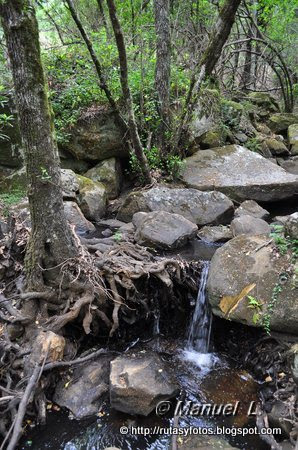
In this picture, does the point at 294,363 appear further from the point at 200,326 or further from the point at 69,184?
the point at 69,184

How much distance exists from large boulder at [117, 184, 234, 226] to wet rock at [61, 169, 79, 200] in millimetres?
1141

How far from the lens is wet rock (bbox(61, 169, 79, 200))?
7.82 metres

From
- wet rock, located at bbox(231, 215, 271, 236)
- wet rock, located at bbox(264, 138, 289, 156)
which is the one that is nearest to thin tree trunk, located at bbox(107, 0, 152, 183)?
wet rock, located at bbox(231, 215, 271, 236)

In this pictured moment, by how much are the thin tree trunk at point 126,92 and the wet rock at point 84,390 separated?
504 cm

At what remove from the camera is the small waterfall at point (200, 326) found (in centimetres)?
521

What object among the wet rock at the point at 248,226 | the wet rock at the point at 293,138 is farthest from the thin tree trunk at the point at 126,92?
the wet rock at the point at 293,138

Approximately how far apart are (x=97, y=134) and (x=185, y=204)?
310cm

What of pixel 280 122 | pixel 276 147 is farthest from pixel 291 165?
pixel 280 122

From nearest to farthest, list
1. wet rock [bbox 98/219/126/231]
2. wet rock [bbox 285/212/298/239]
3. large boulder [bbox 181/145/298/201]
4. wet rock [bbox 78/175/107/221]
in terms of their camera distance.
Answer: wet rock [bbox 285/212/298/239] < wet rock [bbox 98/219/126/231] < wet rock [bbox 78/175/107/221] < large boulder [bbox 181/145/298/201]

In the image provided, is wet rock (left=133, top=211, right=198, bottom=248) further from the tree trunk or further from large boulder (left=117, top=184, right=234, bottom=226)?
the tree trunk

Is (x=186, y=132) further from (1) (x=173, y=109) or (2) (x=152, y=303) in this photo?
(2) (x=152, y=303)

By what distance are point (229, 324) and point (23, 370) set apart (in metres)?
2.83

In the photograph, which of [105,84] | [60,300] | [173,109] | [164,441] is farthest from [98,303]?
[173,109]

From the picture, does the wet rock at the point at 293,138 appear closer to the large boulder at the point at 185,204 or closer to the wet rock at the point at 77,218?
the large boulder at the point at 185,204
